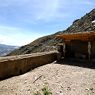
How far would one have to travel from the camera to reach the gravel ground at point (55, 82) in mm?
10156

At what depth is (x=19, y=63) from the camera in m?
13.8

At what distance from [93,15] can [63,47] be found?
33.9 m

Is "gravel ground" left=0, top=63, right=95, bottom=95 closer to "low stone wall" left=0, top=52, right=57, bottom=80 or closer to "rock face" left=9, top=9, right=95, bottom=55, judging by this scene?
"low stone wall" left=0, top=52, right=57, bottom=80

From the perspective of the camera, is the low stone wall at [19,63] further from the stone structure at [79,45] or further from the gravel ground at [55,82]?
the stone structure at [79,45]

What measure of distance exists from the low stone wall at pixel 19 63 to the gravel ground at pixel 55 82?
572 millimetres

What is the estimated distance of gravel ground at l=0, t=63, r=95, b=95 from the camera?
10.2 metres

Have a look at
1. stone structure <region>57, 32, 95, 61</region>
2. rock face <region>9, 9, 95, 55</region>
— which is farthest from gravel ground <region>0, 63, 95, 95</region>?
rock face <region>9, 9, 95, 55</region>

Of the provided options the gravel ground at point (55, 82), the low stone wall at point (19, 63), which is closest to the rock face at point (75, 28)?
the low stone wall at point (19, 63)

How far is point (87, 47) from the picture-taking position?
58.2ft

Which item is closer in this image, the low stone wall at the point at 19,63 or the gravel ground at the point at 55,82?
the gravel ground at the point at 55,82

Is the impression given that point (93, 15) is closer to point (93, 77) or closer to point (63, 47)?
point (63, 47)

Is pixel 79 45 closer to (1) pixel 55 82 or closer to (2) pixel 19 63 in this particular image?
→ (2) pixel 19 63

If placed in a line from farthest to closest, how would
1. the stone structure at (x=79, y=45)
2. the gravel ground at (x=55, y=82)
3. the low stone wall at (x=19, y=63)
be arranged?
1. the stone structure at (x=79, y=45)
2. the low stone wall at (x=19, y=63)
3. the gravel ground at (x=55, y=82)

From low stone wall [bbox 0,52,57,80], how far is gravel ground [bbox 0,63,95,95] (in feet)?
1.88
